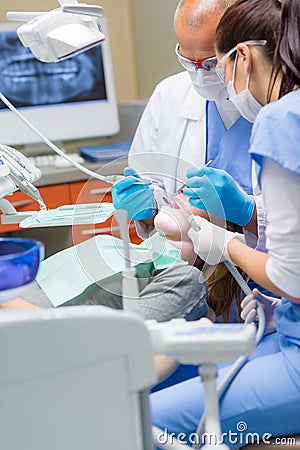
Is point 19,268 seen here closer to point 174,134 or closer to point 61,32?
point 61,32

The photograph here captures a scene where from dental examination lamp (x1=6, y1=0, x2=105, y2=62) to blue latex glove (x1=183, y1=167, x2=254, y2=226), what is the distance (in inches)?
13.6

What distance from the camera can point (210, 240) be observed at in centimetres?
142

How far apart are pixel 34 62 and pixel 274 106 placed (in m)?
2.23

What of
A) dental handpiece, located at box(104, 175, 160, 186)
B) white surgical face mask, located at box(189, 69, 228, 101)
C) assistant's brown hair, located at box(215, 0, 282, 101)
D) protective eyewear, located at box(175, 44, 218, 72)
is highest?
assistant's brown hair, located at box(215, 0, 282, 101)

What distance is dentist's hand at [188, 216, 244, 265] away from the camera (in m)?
1.41

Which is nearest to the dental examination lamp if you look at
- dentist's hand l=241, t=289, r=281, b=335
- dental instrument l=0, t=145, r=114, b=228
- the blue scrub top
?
dental instrument l=0, t=145, r=114, b=228

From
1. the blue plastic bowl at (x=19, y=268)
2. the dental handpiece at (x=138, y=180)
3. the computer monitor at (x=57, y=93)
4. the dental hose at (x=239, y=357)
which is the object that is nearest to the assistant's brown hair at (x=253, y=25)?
the dental handpiece at (x=138, y=180)

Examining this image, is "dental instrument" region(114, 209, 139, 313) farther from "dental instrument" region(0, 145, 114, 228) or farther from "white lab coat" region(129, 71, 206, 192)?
"white lab coat" region(129, 71, 206, 192)

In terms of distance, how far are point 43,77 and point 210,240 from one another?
6.79 feet

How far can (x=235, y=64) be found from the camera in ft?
4.72

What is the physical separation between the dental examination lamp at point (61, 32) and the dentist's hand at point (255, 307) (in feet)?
2.04

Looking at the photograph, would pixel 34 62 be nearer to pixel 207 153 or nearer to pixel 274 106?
pixel 207 153

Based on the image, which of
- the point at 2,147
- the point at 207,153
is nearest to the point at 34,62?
the point at 207,153

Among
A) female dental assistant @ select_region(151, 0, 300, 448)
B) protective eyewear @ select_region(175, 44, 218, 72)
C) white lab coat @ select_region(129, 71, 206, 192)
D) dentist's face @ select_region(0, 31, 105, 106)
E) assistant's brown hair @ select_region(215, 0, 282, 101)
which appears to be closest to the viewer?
female dental assistant @ select_region(151, 0, 300, 448)
